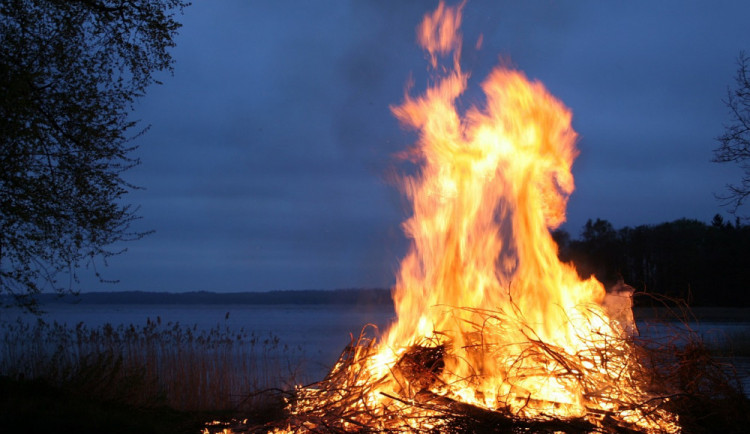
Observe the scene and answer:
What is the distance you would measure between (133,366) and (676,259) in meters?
31.0

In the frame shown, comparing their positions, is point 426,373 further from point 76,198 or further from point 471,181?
point 76,198

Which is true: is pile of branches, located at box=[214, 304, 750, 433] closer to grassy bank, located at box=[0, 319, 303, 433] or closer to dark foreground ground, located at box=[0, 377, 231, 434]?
dark foreground ground, located at box=[0, 377, 231, 434]

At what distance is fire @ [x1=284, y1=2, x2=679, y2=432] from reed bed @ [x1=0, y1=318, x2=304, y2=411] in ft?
13.7

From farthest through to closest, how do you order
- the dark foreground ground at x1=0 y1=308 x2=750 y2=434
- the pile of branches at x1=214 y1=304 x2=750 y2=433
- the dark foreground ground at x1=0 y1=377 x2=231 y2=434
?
the dark foreground ground at x1=0 y1=377 x2=231 y2=434
the dark foreground ground at x1=0 y1=308 x2=750 y2=434
the pile of branches at x1=214 y1=304 x2=750 y2=433

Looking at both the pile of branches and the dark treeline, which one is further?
the dark treeline

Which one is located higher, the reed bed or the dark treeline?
the dark treeline

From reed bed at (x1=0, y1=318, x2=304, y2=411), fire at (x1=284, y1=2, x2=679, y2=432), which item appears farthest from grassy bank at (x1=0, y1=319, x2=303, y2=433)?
fire at (x1=284, y1=2, x2=679, y2=432)

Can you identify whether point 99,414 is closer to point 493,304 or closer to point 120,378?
point 120,378

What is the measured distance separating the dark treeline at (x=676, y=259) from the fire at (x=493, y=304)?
17.2 m

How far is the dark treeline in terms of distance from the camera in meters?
26.5

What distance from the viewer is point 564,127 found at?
21.3 feet

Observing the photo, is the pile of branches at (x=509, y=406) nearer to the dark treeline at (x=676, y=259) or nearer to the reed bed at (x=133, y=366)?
the reed bed at (x=133, y=366)

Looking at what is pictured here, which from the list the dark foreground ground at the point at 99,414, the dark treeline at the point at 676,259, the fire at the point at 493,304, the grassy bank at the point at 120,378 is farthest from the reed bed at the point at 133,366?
the dark treeline at the point at 676,259

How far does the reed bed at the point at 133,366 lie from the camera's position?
9.73 m
